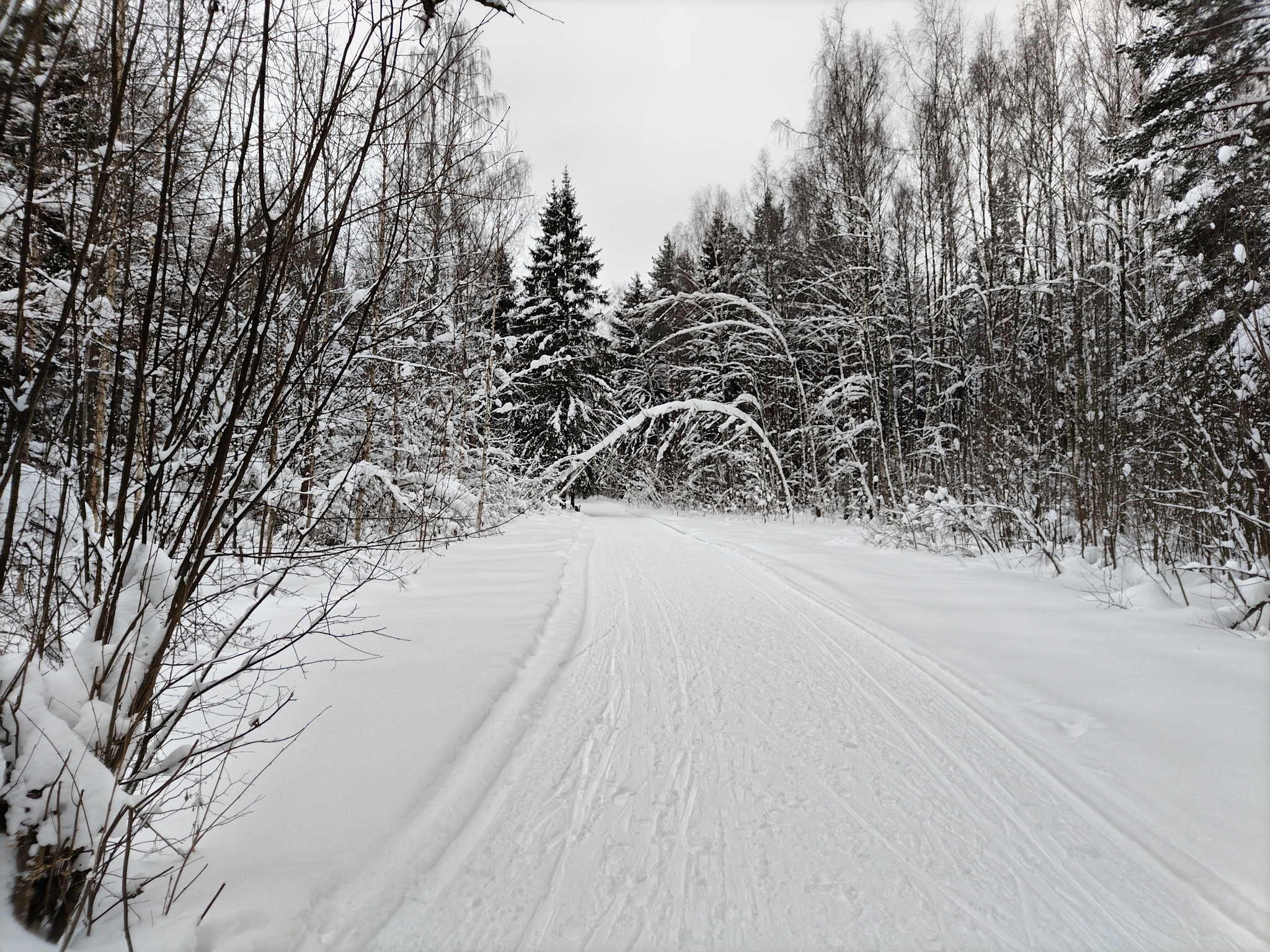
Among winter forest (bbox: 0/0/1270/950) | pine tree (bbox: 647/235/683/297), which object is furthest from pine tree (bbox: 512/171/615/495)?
pine tree (bbox: 647/235/683/297)

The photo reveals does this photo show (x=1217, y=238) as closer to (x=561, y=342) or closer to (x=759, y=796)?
(x=759, y=796)

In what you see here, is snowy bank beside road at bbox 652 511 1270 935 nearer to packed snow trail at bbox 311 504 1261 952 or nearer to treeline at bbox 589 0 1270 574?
packed snow trail at bbox 311 504 1261 952

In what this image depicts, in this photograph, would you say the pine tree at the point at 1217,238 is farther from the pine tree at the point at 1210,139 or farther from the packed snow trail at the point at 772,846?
the packed snow trail at the point at 772,846

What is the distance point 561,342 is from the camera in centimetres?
2088

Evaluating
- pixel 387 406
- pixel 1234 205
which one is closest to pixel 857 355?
pixel 1234 205

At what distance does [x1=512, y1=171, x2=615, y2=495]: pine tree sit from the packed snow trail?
1699cm

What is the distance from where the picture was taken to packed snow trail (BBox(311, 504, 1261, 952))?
1675mm

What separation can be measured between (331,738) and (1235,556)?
21.7 feet

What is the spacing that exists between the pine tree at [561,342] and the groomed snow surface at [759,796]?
1588 centimetres

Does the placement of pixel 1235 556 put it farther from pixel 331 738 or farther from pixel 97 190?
pixel 97 190

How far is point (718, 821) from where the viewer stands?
2.17 meters

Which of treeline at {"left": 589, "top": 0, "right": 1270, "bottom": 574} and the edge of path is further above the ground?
treeline at {"left": 589, "top": 0, "right": 1270, "bottom": 574}

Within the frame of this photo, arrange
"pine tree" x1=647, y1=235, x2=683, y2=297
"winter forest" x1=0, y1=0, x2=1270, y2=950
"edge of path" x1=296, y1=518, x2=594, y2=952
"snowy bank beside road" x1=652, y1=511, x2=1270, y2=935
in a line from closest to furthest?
"winter forest" x1=0, y1=0, x2=1270, y2=950, "edge of path" x1=296, y1=518, x2=594, y2=952, "snowy bank beside road" x1=652, y1=511, x2=1270, y2=935, "pine tree" x1=647, y1=235, x2=683, y2=297

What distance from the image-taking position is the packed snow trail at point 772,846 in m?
1.67
